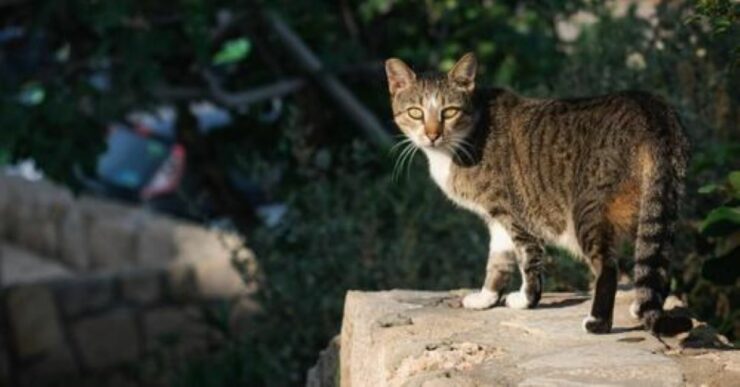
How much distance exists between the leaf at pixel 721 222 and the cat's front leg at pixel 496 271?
Answer: 0.75 meters

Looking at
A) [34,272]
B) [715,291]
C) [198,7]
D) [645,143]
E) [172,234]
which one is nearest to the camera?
[645,143]

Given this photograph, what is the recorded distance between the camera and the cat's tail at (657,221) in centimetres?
527

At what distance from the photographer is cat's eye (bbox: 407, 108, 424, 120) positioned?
5.99m

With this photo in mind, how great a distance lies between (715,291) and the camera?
24.0ft

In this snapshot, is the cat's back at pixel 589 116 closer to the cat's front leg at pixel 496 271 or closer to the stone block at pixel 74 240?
the cat's front leg at pixel 496 271

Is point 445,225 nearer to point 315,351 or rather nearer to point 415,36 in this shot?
point 315,351

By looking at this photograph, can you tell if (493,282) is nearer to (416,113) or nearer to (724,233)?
(416,113)

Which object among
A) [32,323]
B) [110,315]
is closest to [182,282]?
[110,315]

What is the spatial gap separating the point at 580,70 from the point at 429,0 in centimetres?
183

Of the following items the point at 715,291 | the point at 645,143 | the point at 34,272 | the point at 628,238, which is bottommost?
the point at 34,272

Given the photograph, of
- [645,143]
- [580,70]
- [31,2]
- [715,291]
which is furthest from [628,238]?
[31,2]

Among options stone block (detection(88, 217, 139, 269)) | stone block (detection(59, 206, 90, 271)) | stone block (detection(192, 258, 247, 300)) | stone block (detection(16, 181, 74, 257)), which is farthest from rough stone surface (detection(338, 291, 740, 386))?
stone block (detection(16, 181, 74, 257))

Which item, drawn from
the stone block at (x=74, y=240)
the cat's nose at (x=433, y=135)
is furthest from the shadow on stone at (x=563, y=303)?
the stone block at (x=74, y=240)

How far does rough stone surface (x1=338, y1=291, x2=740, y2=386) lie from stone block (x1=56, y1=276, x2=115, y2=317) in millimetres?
5517
